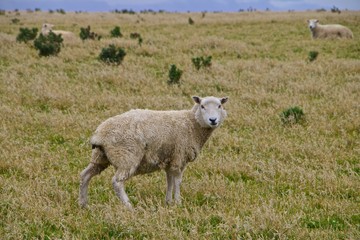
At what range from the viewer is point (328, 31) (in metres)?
28.0

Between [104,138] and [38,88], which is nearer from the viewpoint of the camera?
[104,138]

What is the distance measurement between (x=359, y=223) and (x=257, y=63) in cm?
1344

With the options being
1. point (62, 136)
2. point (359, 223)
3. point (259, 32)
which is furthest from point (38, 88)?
point (259, 32)

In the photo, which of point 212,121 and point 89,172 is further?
point 212,121

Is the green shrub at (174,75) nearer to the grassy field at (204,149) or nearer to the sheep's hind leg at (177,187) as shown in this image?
the grassy field at (204,149)

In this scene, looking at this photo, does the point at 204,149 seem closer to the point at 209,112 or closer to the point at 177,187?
the point at 209,112

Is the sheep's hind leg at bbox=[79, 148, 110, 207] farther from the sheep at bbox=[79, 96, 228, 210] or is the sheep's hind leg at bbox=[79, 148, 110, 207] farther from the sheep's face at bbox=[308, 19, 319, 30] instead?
the sheep's face at bbox=[308, 19, 319, 30]

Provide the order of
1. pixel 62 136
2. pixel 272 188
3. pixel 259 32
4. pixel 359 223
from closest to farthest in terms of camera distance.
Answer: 1. pixel 359 223
2. pixel 272 188
3. pixel 62 136
4. pixel 259 32

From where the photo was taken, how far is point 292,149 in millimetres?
9406

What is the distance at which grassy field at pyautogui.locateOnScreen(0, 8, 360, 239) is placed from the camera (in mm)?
5754

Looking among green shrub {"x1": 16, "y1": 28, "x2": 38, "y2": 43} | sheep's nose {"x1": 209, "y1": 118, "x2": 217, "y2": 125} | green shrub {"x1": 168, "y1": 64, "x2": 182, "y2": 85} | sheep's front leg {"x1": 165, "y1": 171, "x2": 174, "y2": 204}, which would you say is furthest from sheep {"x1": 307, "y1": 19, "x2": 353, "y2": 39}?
sheep's front leg {"x1": 165, "y1": 171, "x2": 174, "y2": 204}

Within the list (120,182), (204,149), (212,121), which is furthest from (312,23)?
(120,182)

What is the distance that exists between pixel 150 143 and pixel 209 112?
109cm

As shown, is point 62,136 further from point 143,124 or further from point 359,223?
point 359,223
